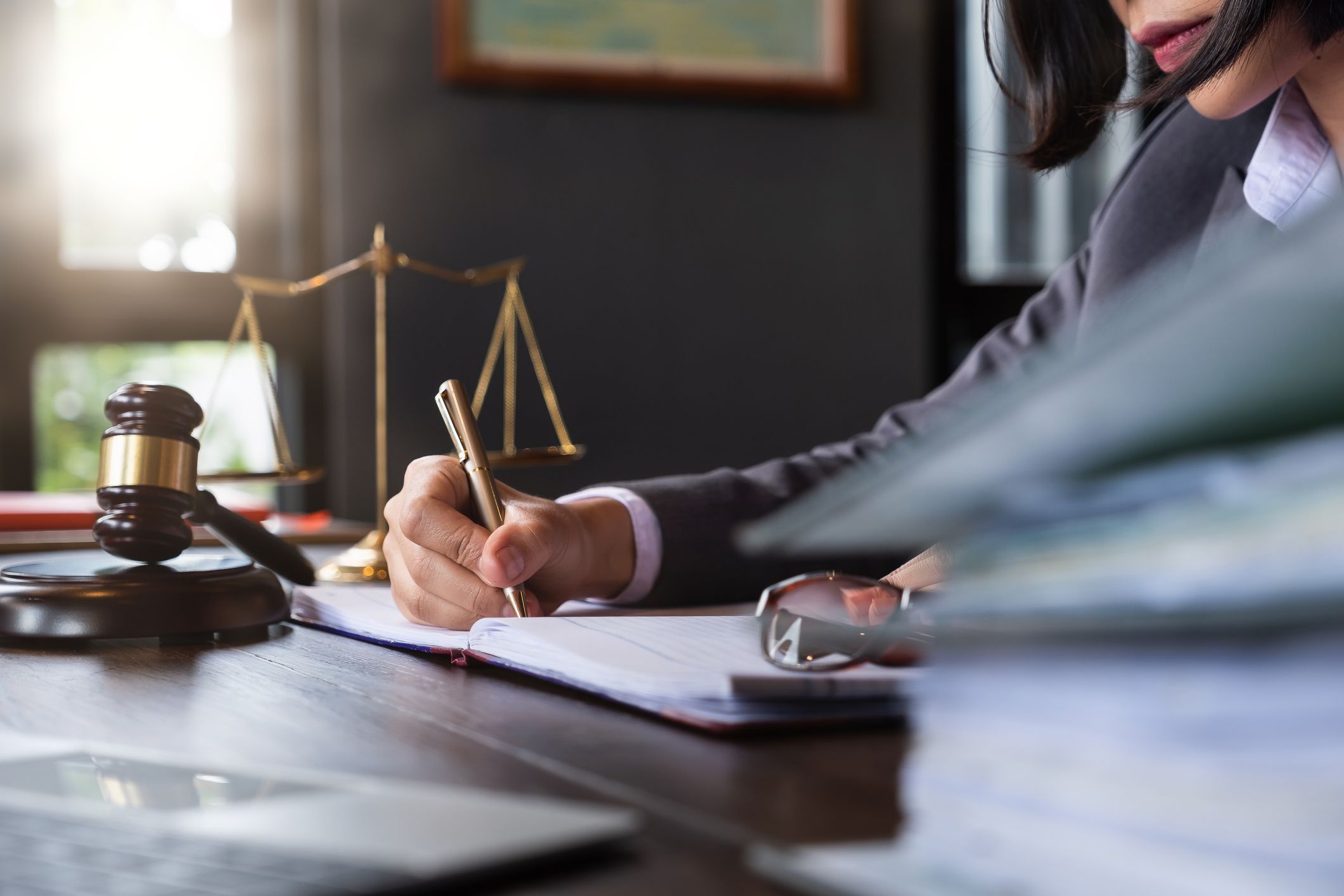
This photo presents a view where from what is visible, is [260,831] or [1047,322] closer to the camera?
[260,831]

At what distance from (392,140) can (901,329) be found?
109cm

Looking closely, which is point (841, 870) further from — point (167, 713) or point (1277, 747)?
point (167, 713)

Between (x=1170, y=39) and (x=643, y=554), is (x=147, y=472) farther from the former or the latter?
(x=1170, y=39)

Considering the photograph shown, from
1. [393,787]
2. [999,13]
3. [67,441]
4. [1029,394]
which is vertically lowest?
[67,441]

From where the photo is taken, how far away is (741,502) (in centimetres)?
97

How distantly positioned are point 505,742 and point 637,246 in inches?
84.6

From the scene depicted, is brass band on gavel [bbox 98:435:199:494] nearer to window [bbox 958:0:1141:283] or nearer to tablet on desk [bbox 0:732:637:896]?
tablet on desk [bbox 0:732:637:896]

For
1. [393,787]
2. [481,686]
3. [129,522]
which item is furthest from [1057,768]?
[129,522]

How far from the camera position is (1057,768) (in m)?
0.27

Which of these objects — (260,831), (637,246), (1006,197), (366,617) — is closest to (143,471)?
(366,617)

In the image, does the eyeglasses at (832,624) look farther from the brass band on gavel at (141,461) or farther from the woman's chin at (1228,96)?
the woman's chin at (1228,96)

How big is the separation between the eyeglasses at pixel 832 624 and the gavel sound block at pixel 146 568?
1.27 ft

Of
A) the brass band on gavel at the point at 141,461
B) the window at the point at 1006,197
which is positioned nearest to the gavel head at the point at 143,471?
the brass band on gavel at the point at 141,461

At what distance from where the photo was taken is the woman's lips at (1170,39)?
97cm
